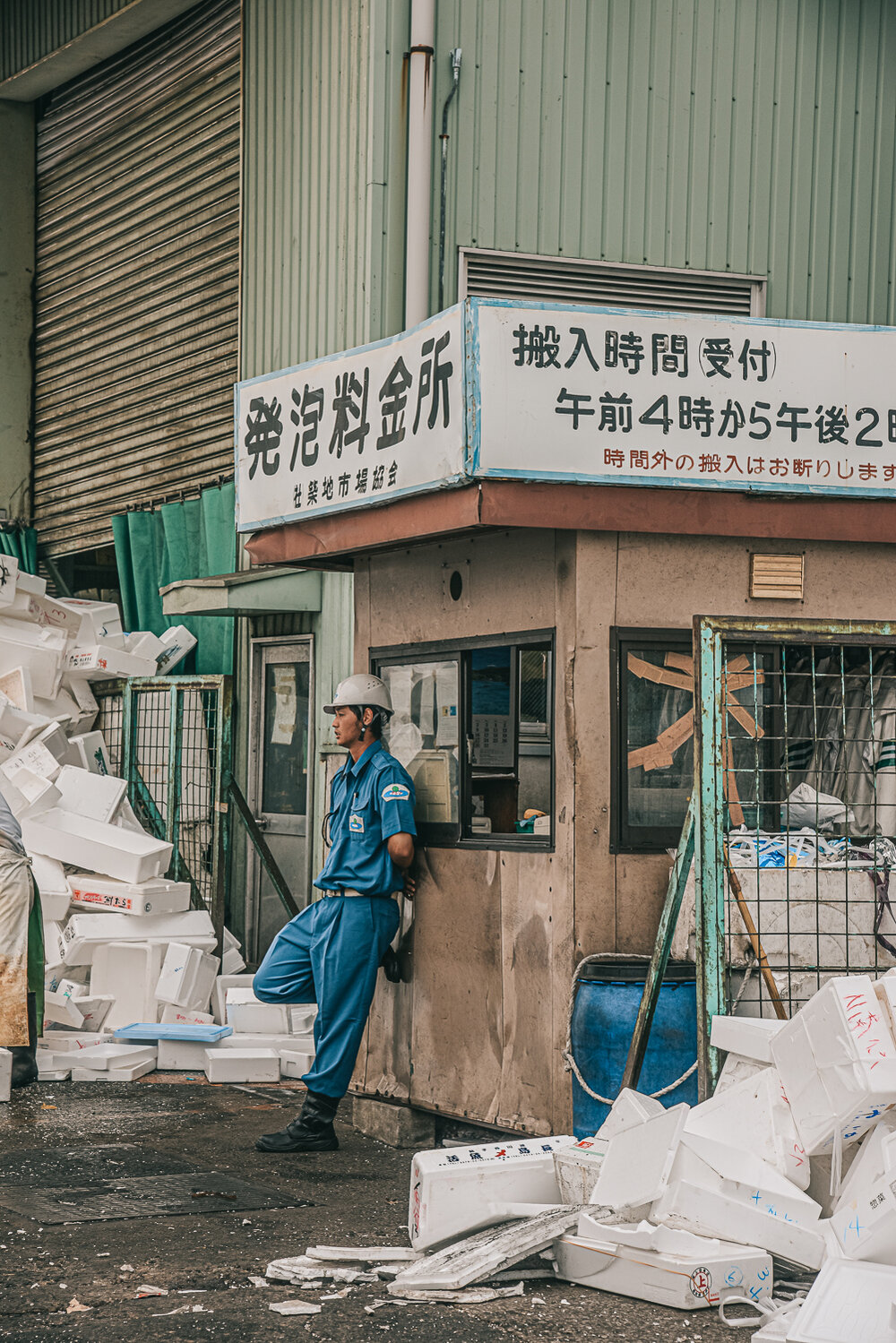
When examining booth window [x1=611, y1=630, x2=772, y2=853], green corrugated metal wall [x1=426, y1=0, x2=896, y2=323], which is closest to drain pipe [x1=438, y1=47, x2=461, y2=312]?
green corrugated metal wall [x1=426, y1=0, x2=896, y2=323]

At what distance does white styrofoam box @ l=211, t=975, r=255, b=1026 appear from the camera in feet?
36.4

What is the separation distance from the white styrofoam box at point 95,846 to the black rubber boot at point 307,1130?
3589mm

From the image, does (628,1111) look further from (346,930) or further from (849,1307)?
(346,930)

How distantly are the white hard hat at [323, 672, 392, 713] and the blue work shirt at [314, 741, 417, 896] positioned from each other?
276 mm

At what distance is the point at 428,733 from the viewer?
8305 millimetres

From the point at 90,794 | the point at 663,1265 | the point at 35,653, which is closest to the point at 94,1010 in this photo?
the point at 90,794

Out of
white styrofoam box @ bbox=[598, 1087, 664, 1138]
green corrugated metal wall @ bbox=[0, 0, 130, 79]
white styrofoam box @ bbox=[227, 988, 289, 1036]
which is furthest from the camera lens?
green corrugated metal wall @ bbox=[0, 0, 130, 79]

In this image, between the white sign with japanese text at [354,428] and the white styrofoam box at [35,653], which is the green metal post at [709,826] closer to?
the white sign with japanese text at [354,428]

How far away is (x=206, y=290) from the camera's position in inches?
539

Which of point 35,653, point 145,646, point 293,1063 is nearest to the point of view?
point 293,1063

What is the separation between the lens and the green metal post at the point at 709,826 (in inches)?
257

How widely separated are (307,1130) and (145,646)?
6.35 metres

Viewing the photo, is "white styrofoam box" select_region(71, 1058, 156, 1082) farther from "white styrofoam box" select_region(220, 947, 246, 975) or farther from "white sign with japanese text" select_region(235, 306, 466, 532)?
"white sign with japanese text" select_region(235, 306, 466, 532)

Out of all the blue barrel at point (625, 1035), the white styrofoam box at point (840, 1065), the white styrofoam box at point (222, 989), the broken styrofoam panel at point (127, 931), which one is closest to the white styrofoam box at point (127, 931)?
the broken styrofoam panel at point (127, 931)
